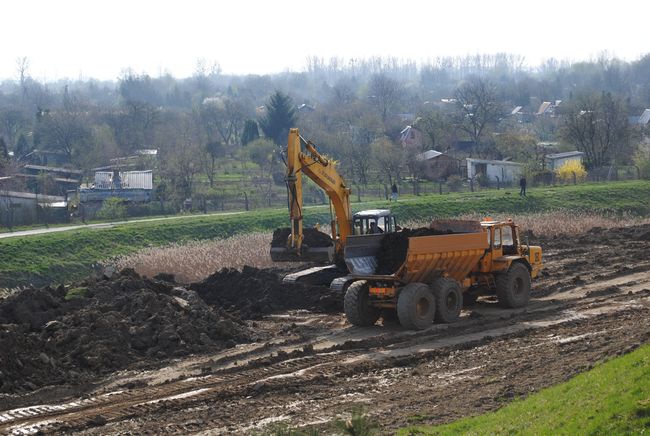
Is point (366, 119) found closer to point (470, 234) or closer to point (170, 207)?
point (170, 207)

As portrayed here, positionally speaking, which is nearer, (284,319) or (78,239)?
(284,319)

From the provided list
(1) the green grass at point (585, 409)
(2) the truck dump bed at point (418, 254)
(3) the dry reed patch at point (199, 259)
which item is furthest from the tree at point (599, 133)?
(1) the green grass at point (585, 409)

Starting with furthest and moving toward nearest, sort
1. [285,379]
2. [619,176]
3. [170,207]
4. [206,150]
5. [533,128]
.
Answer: [533,128] → [206,150] → [619,176] → [170,207] → [285,379]

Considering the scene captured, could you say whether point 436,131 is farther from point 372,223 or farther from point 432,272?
point 432,272

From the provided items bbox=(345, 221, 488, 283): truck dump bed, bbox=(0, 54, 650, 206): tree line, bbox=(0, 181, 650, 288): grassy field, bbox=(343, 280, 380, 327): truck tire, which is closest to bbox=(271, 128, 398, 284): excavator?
bbox=(345, 221, 488, 283): truck dump bed

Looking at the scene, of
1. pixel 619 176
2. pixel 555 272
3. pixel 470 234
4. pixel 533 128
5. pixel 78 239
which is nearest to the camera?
pixel 470 234

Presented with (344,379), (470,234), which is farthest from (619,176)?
(344,379)

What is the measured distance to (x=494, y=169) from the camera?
237ft

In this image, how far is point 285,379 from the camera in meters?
15.6

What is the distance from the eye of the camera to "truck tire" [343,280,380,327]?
20.3m

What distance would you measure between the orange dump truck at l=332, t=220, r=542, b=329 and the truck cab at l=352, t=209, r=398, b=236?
1.24 meters

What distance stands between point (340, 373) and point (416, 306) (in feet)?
13.8

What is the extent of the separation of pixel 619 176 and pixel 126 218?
1522 inches

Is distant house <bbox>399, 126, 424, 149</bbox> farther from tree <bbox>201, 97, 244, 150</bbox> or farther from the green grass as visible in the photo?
the green grass
